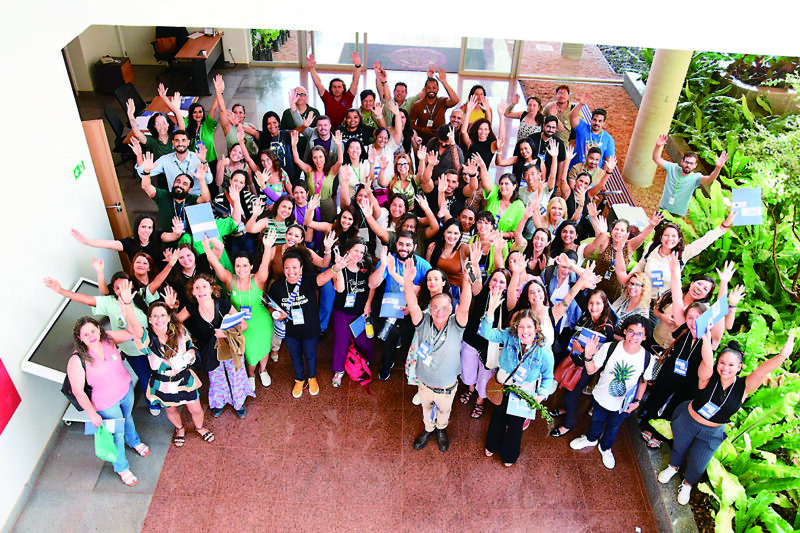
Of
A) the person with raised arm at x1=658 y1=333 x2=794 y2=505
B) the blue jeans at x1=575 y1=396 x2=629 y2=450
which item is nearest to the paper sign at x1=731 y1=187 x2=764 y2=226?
the person with raised arm at x1=658 y1=333 x2=794 y2=505

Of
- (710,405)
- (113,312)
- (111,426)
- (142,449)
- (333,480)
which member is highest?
(113,312)

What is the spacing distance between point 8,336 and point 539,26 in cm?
498

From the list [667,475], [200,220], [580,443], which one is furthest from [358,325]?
[667,475]

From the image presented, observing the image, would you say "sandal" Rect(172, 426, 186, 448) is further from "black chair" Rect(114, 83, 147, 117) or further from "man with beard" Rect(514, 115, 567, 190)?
"black chair" Rect(114, 83, 147, 117)

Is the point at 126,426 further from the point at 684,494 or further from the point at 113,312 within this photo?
the point at 684,494

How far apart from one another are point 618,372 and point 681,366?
0.50 meters

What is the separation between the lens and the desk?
36.4 ft

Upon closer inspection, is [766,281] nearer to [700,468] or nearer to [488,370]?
[700,468]

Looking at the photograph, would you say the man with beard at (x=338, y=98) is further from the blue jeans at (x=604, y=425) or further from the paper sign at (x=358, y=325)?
the blue jeans at (x=604, y=425)

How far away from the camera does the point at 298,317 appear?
5.13 meters

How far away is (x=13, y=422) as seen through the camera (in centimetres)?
459

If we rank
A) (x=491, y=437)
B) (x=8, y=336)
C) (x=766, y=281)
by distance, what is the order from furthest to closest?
(x=766, y=281) → (x=491, y=437) → (x=8, y=336)

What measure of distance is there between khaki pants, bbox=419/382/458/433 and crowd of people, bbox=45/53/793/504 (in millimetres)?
19

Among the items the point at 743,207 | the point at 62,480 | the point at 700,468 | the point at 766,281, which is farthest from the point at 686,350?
the point at 62,480
